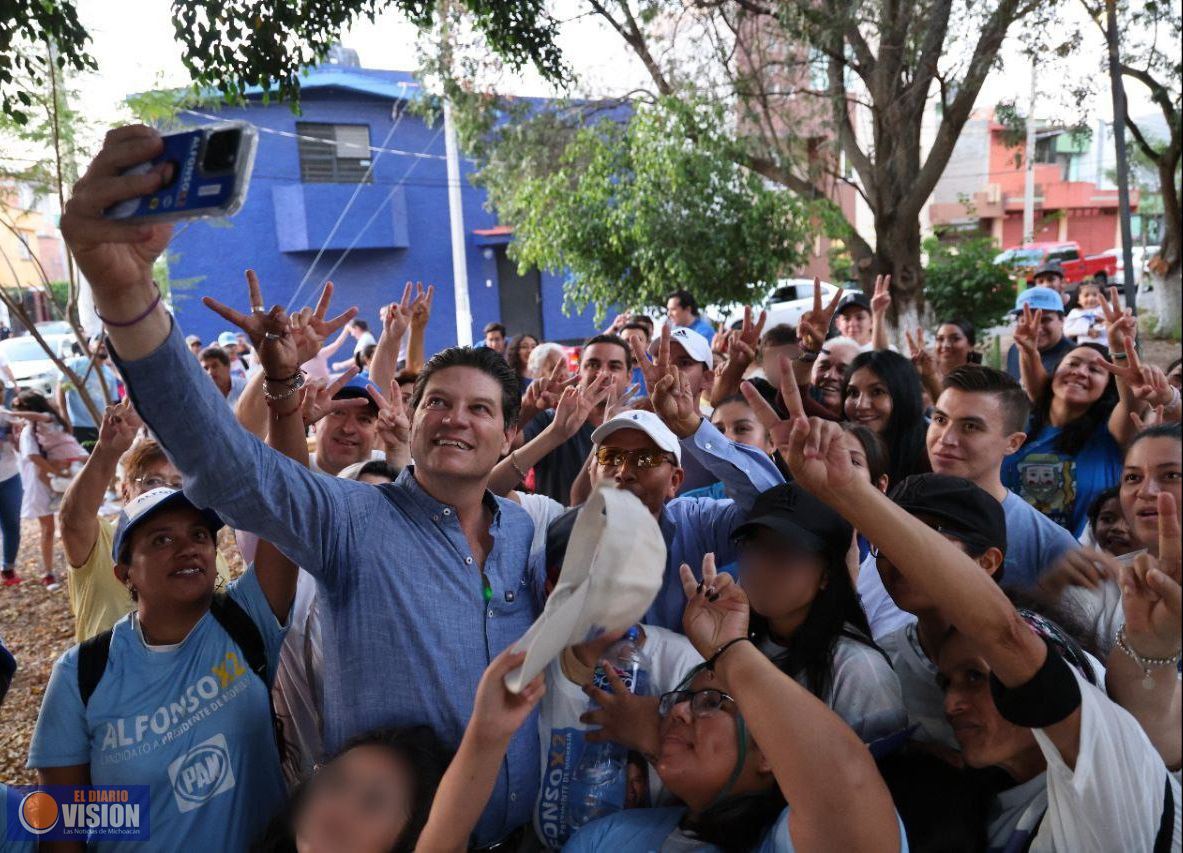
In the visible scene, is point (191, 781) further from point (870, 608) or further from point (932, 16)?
point (932, 16)

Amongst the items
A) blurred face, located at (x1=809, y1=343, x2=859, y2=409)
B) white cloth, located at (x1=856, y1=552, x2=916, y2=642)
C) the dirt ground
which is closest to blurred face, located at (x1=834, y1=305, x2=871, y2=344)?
blurred face, located at (x1=809, y1=343, x2=859, y2=409)

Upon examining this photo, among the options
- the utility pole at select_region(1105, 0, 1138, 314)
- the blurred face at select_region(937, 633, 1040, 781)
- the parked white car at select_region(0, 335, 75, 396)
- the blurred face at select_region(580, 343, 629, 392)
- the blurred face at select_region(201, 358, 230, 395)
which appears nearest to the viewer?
the blurred face at select_region(937, 633, 1040, 781)

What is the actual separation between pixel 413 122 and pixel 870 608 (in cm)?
1214

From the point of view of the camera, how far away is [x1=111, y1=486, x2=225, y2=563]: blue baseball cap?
2.00 m

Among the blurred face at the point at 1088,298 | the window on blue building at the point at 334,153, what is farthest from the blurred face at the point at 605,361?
the blurred face at the point at 1088,298

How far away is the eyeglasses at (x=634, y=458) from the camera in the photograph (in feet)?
7.71

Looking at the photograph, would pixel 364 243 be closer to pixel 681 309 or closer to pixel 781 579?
pixel 681 309

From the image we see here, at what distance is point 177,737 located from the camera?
5.95ft

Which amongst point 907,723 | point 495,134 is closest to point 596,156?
point 495,134

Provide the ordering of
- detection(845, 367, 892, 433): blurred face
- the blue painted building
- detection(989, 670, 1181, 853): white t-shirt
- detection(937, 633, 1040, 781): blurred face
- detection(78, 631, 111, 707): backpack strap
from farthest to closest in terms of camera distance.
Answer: the blue painted building → detection(845, 367, 892, 433): blurred face → detection(78, 631, 111, 707): backpack strap → detection(937, 633, 1040, 781): blurred face → detection(989, 670, 1181, 853): white t-shirt

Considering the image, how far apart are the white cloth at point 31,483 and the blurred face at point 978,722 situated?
261 inches

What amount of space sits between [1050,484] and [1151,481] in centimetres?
221

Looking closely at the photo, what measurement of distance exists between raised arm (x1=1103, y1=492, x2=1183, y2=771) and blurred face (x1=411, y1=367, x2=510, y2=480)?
1.20 m
